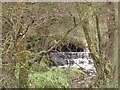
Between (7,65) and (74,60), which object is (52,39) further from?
(7,65)

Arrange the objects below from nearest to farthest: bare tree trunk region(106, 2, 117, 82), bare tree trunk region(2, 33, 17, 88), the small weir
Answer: bare tree trunk region(2, 33, 17, 88) → bare tree trunk region(106, 2, 117, 82) → the small weir

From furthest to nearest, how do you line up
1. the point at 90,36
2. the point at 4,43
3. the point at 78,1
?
the point at 90,36 < the point at 78,1 < the point at 4,43

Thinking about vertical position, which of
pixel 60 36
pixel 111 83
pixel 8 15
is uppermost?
pixel 8 15

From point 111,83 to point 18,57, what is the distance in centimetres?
126

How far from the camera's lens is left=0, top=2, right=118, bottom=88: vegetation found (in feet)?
13.4

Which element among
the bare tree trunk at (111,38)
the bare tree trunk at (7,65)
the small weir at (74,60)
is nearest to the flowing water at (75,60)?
the small weir at (74,60)

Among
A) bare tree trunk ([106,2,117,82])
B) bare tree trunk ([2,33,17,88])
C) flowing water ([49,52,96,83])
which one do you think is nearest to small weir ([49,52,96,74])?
flowing water ([49,52,96,83])

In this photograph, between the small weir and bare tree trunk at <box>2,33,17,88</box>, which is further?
the small weir

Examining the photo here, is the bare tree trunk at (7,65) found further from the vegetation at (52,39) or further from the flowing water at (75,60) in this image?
the flowing water at (75,60)

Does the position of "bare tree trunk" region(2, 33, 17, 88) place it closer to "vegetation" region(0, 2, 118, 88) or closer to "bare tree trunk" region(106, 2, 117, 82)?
"vegetation" region(0, 2, 118, 88)

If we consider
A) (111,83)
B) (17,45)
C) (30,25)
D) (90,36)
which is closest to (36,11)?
(30,25)

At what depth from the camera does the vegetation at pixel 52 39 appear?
408 cm

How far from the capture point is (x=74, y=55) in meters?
4.77

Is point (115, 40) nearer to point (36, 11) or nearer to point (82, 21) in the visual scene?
point (82, 21)
